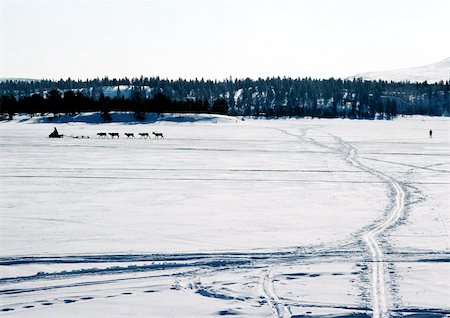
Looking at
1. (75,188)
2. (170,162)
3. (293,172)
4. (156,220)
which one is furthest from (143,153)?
(156,220)

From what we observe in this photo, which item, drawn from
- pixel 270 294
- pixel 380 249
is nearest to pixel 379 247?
pixel 380 249

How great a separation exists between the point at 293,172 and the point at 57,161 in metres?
13.0

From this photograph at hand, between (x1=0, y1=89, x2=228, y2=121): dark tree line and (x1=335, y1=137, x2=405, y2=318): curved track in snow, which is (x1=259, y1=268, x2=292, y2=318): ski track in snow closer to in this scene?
(x1=335, y1=137, x2=405, y2=318): curved track in snow

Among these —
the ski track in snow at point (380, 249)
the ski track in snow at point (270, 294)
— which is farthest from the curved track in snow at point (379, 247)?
the ski track in snow at point (270, 294)

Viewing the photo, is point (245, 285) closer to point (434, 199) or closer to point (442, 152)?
point (434, 199)

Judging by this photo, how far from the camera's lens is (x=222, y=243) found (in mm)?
12547

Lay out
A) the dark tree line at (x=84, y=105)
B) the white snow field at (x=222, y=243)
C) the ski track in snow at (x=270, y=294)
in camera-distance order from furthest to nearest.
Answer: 1. the dark tree line at (x=84, y=105)
2. the white snow field at (x=222, y=243)
3. the ski track in snow at (x=270, y=294)

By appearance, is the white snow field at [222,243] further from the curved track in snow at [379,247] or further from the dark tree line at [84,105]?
the dark tree line at [84,105]

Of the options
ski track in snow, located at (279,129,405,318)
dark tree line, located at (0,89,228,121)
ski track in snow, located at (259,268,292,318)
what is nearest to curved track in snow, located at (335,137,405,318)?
ski track in snow, located at (279,129,405,318)

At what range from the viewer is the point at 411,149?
42.0 m

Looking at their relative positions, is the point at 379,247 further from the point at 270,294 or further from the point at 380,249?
the point at 270,294

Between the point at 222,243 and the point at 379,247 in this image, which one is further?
the point at 222,243

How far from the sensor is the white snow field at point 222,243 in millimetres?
8727

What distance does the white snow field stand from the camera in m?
8.73
